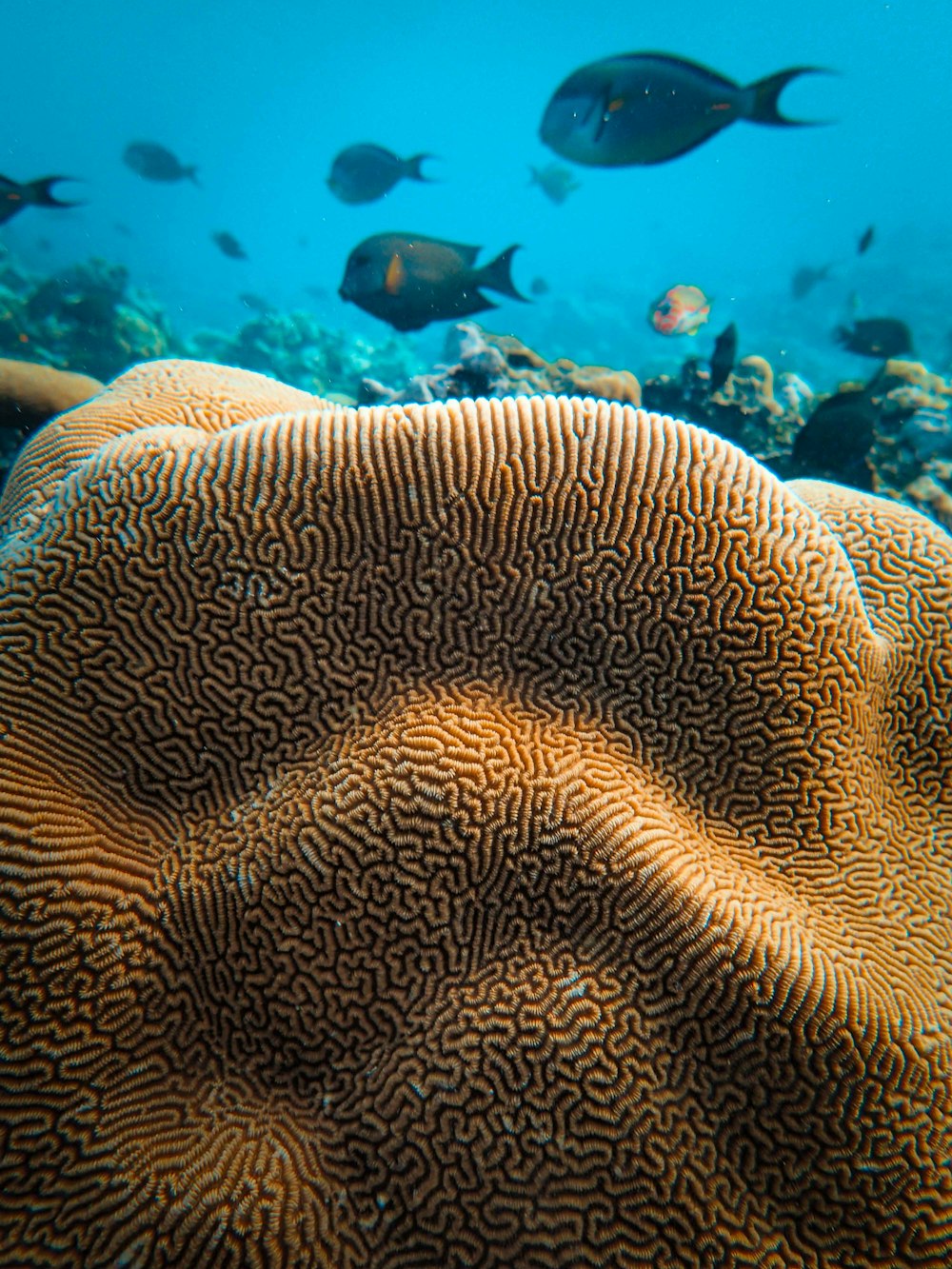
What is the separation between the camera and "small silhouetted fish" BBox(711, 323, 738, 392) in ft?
22.7

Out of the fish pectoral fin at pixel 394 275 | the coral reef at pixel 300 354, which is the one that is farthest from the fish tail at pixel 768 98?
the coral reef at pixel 300 354

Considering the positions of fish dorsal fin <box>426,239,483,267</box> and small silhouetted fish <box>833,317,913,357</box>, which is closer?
fish dorsal fin <box>426,239,483,267</box>

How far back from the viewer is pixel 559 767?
1.91m

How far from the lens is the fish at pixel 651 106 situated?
4.67 metres

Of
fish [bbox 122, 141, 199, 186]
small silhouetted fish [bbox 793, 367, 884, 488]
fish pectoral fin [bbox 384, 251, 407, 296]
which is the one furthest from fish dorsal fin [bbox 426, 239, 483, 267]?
fish [bbox 122, 141, 199, 186]

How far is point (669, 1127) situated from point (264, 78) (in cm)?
11300

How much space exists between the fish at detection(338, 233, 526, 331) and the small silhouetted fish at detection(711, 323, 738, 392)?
8.87 ft

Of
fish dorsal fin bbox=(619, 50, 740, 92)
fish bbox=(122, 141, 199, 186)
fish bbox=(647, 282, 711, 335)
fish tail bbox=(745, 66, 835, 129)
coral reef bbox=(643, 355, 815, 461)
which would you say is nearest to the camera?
fish tail bbox=(745, 66, 835, 129)

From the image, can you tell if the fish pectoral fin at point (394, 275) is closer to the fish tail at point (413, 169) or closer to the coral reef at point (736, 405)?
the coral reef at point (736, 405)

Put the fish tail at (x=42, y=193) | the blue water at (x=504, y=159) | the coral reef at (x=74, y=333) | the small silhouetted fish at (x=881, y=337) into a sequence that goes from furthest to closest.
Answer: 1. the blue water at (x=504, y=159)
2. the coral reef at (x=74, y=333)
3. the small silhouetted fish at (x=881, y=337)
4. the fish tail at (x=42, y=193)

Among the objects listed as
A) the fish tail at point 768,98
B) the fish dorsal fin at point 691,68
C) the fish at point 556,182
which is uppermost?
the fish at point 556,182

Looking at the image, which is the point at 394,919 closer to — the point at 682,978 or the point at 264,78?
the point at 682,978

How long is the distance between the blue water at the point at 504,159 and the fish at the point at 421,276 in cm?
2170

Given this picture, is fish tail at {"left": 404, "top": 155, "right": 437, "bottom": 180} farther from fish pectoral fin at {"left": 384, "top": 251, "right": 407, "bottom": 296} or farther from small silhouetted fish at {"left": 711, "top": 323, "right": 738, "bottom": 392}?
small silhouetted fish at {"left": 711, "top": 323, "right": 738, "bottom": 392}
